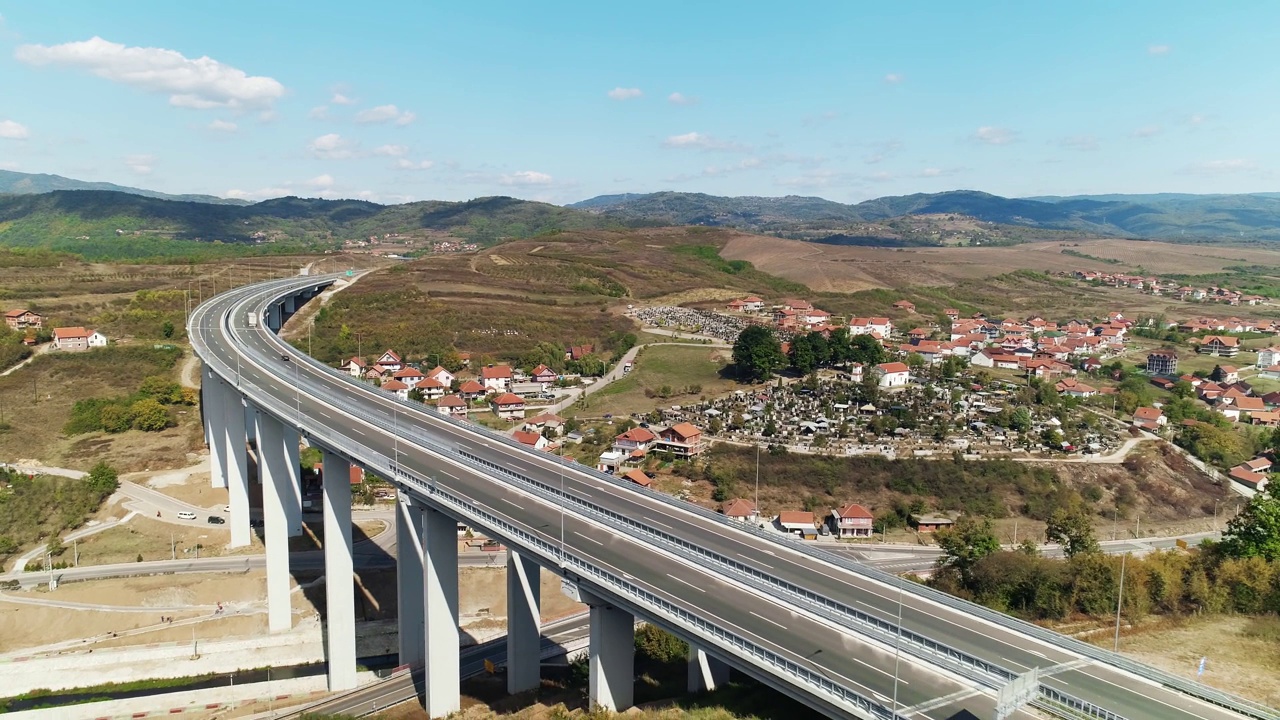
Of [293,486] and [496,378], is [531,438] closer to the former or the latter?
[293,486]

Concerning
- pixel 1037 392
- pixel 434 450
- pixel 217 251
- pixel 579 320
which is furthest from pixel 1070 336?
pixel 217 251

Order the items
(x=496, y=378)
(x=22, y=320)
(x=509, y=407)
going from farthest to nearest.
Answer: (x=22, y=320), (x=496, y=378), (x=509, y=407)

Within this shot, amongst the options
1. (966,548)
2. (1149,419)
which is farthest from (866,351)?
(966,548)

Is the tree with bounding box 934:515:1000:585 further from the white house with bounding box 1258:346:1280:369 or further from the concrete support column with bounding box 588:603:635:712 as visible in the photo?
the white house with bounding box 1258:346:1280:369

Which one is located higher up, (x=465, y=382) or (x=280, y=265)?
(x=280, y=265)

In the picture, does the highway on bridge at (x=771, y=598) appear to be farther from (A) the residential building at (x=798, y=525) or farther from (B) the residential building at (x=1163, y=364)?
(B) the residential building at (x=1163, y=364)

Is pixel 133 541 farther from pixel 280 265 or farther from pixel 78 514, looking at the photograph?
pixel 280 265
